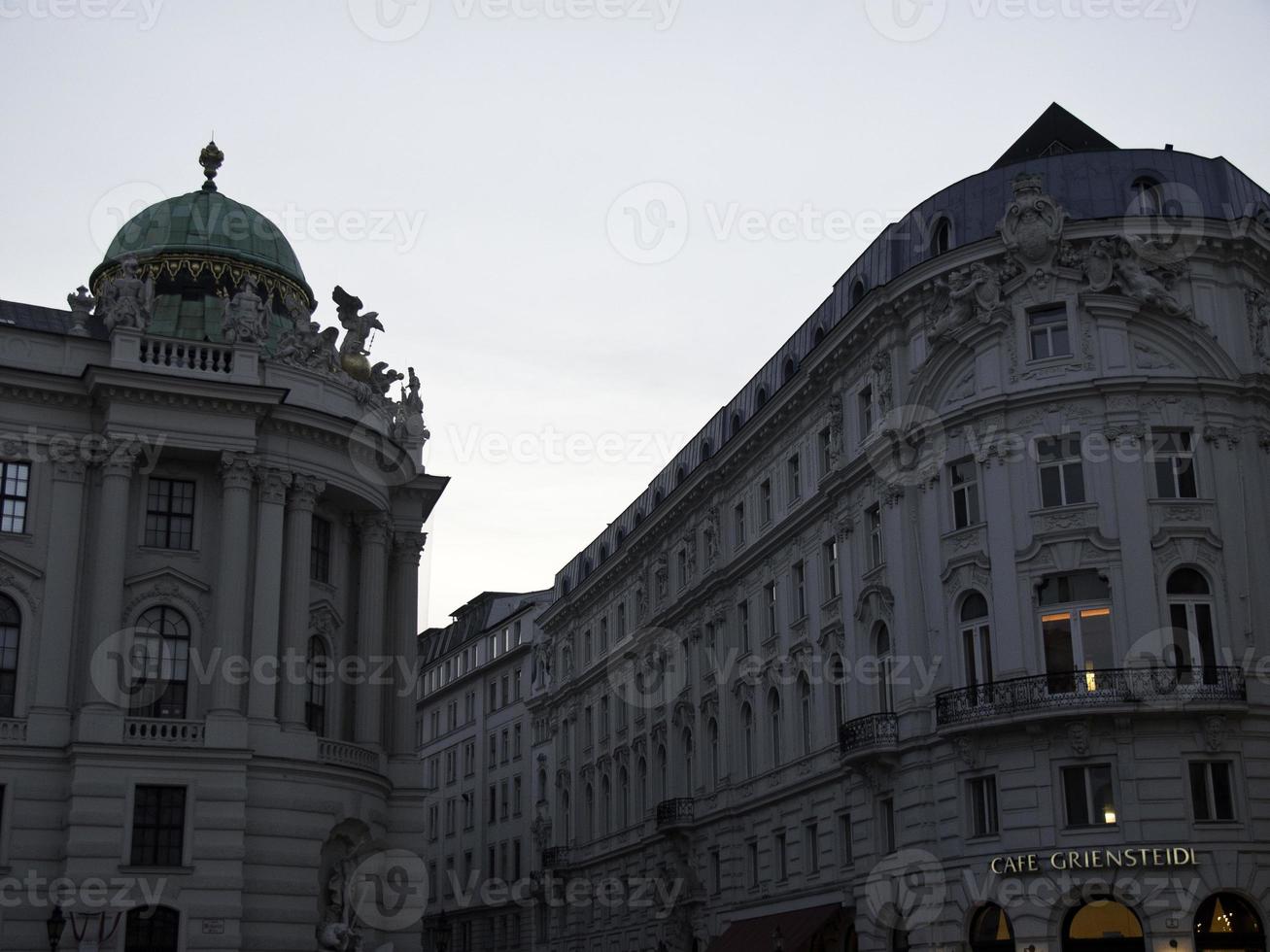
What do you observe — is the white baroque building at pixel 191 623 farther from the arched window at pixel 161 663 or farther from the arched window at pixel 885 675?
the arched window at pixel 885 675

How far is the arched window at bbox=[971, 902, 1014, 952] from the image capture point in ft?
129

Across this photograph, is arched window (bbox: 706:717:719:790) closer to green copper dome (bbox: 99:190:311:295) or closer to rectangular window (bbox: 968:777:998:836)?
rectangular window (bbox: 968:777:998:836)

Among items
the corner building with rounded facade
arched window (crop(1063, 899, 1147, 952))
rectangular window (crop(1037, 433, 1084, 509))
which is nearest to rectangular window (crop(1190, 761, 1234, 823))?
the corner building with rounded facade

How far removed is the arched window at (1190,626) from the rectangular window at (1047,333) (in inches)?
269

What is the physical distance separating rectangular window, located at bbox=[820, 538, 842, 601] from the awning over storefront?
9741 mm

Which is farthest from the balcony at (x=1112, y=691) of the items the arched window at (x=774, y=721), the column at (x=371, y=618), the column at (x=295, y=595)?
the column at (x=371, y=618)

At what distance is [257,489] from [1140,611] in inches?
1009

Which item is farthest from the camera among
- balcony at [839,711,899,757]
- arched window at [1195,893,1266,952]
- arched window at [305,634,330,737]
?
arched window at [305,634,330,737]

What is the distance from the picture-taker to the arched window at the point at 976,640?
41.7 m

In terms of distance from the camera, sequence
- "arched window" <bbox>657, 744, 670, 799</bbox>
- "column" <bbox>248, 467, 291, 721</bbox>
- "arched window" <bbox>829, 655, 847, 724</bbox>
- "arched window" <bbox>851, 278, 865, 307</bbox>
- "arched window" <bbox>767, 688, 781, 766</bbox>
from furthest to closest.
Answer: "arched window" <bbox>657, 744, 670, 799</bbox> → "arched window" <bbox>767, 688, 781, 766</bbox> → "arched window" <bbox>851, 278, 865, 307</bbox> → "arched window" <bbox>829, 655, 847, 724</bbox> → "column" <bbox>248, 467, 291, 721</bbox>

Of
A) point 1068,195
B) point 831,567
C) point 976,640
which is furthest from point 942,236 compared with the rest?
point 976,640

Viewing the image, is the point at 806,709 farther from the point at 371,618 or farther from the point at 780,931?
the point at 371,618

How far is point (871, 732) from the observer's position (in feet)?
145

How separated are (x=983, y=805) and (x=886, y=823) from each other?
463 centimetres
